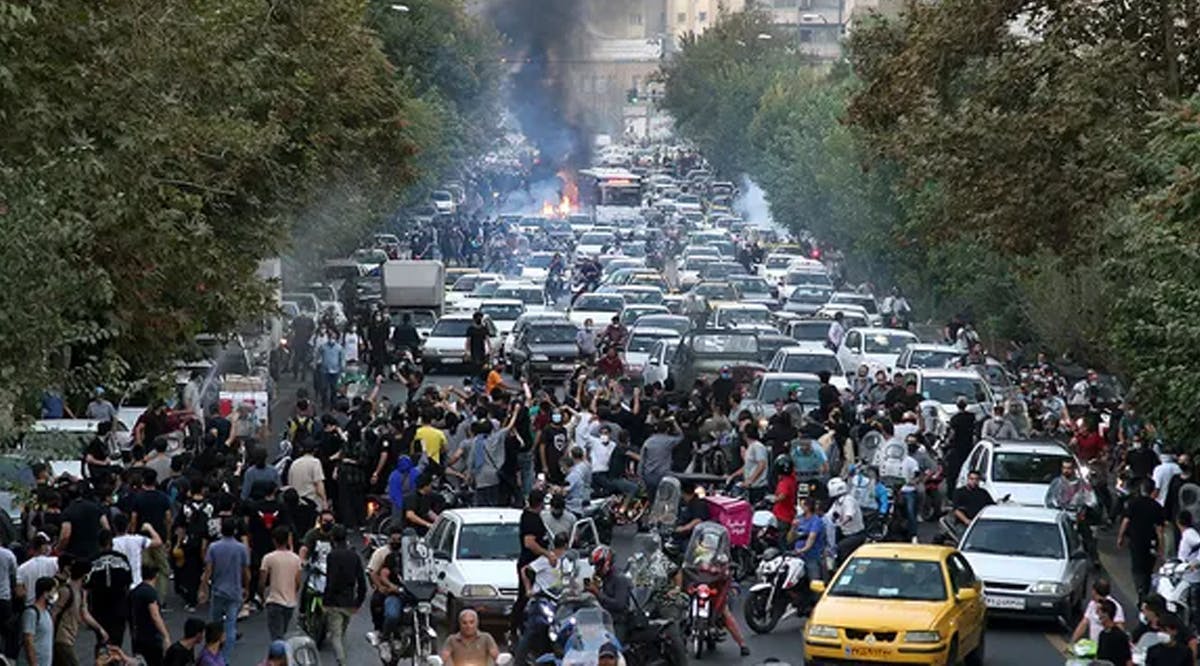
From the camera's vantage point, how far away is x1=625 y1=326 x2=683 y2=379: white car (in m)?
51.3

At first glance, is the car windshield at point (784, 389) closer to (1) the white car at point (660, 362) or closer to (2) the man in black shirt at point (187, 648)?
(1) the white car at point (660, 362)

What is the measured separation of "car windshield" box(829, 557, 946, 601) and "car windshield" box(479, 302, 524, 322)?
36437mm

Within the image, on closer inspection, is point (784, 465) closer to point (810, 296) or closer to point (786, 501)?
point (786, 501)

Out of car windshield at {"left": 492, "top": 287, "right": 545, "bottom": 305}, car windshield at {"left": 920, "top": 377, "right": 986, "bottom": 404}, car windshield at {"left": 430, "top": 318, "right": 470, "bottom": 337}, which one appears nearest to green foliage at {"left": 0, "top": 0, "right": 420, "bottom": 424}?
car windshield at {"left": 430, "top": 318, "right": 470, "bottom": 337}

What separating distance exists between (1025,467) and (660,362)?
48.9 feet

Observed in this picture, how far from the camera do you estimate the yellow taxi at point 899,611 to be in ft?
80.1

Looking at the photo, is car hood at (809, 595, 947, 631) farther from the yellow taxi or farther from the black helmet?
the black helmet

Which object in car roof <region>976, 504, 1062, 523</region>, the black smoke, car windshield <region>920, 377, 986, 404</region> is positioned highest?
car roof <region>976, 504, 1062, 523</region>

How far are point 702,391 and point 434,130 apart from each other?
43596 millimetres

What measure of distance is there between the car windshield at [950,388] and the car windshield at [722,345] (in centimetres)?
502

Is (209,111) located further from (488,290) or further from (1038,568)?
(488,290)

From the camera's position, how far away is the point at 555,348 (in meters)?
54.7

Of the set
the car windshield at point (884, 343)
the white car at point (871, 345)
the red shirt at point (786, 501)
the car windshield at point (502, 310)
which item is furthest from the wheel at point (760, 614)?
the car windshield at point (502, 310)

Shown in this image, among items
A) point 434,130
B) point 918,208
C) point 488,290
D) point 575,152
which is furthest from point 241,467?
Answer: point 575,152
